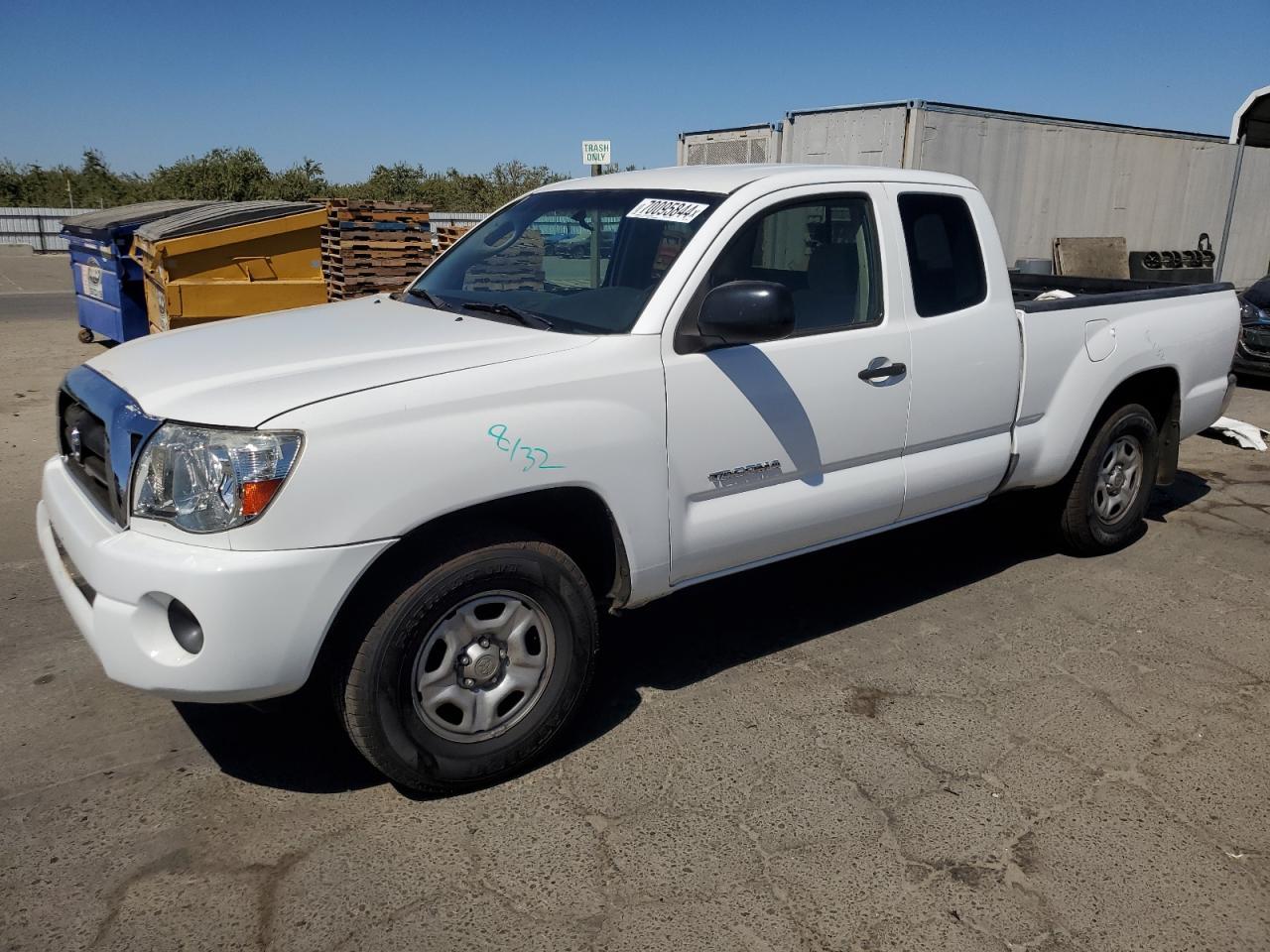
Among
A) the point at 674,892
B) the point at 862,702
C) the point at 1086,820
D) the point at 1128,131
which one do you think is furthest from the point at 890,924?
the point at 1128,131

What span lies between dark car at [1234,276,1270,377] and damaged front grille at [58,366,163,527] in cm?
1032

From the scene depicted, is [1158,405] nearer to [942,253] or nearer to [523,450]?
[942,253]

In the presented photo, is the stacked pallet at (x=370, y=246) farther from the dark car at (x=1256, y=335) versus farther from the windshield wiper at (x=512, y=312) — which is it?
the dark car at (x=1256, y=335)

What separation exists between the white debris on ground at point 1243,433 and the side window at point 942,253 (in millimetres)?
4667

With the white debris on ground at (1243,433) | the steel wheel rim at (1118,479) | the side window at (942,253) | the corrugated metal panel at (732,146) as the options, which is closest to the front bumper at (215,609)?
the side window at (942,253)

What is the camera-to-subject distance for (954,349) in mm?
4062

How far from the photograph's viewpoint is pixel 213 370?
9.60 feet

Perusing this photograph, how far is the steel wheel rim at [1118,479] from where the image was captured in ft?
16.7

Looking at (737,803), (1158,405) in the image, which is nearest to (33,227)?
(1158,405)

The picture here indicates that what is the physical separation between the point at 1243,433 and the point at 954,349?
17.0 feet

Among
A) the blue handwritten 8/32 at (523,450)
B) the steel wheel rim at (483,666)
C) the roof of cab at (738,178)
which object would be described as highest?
the roof of cab at (738,178)

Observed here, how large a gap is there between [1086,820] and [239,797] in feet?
8.43

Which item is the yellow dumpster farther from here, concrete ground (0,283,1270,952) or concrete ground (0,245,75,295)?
concrete ground (0,245,75,295)

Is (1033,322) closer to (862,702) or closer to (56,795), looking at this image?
(862,702)
